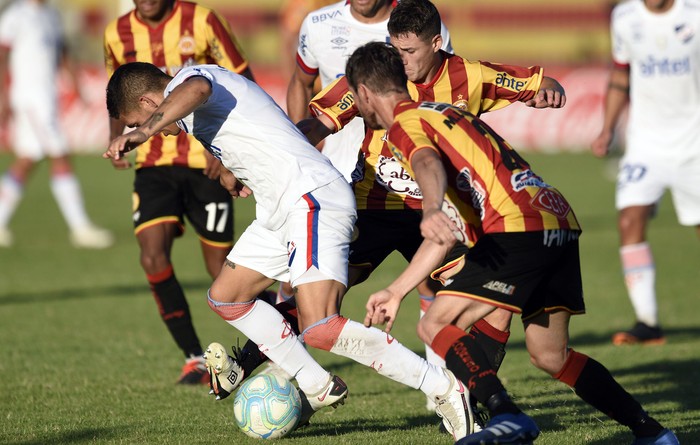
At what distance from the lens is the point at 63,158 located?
14.3 m

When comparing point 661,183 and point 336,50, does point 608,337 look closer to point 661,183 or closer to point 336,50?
point 661,183

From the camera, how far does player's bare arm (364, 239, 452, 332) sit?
4684 millimetres

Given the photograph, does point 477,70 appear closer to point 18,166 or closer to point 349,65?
point 349,65

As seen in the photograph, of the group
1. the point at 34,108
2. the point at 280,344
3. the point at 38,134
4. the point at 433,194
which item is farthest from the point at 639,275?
the point at 34,108

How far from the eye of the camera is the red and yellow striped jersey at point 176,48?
759 centimetres

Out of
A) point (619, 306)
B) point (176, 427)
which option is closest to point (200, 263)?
point (619, 306)

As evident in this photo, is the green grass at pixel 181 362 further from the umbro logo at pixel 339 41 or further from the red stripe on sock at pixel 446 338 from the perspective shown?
the umbro logo at pixel 339 41

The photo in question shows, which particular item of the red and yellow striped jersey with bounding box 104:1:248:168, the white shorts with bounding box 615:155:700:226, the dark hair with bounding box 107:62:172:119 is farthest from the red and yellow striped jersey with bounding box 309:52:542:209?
the white shorts with bounding box 615:155:700:226

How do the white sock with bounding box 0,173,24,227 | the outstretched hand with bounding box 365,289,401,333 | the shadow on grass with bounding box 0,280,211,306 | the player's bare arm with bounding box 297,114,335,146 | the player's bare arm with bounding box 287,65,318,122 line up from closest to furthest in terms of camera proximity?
the outstretched hand with bounding box 365,289,401,333 < the player's bare arm with bounding box 297,114,335,146 < the player's bare arm with bounding box 287,65,318,122 < the shadow on grass with bounding box 0,280,211,306 < the white sock with bounding box 0,173,24,227

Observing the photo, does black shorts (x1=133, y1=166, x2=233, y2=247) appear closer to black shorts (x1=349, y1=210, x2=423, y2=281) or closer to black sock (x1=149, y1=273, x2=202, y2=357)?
black sock (x1=149, y1=273, x2=202, y2=357)

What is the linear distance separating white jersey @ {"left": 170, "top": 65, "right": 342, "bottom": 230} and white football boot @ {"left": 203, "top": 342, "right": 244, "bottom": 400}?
750mm

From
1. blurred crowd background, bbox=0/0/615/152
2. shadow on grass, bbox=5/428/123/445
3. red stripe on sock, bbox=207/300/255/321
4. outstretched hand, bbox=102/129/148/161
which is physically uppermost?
outstretched hand, bbox=102/129/148/161

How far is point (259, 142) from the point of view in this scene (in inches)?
218

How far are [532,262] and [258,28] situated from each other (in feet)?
122
